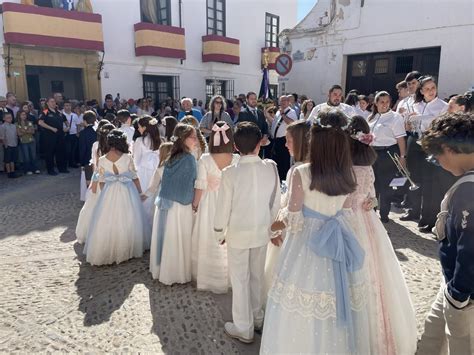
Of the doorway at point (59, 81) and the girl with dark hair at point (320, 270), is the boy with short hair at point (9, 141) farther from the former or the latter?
the girl with dark hair at point (320, 270)

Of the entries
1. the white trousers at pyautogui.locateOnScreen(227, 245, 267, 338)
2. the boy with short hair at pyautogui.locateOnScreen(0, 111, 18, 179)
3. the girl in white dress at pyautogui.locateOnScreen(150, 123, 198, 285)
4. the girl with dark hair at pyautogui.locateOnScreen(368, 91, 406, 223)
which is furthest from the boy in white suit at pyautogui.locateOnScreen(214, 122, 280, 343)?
the boy with short hair at pyautogui.locateOnScreen(0, 111, 18, 179)

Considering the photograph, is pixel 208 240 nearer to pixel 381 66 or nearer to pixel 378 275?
pixel 378 275

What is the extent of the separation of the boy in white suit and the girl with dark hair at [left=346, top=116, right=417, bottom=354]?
639 mm

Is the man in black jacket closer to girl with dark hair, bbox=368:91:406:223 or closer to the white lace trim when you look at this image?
girl with dark hair, bbox=368:91:406:223

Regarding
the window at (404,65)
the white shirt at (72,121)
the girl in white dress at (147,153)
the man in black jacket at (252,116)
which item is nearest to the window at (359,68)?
the window at (404,65)

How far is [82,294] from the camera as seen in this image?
3.82m

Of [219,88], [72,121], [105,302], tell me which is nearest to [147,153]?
[105,302]

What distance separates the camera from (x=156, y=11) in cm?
1581

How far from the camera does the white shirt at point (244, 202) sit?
2.78 m

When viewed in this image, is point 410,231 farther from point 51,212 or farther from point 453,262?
point 51,212

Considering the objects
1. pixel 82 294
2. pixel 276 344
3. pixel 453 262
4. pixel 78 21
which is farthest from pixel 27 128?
pixel 453 262

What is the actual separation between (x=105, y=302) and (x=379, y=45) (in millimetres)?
11985

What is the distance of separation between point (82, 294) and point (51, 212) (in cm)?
330

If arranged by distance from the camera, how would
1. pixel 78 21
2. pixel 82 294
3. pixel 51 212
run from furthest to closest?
1. pixel 78 21
2. pixel 51 212
3. pixel 82 294
